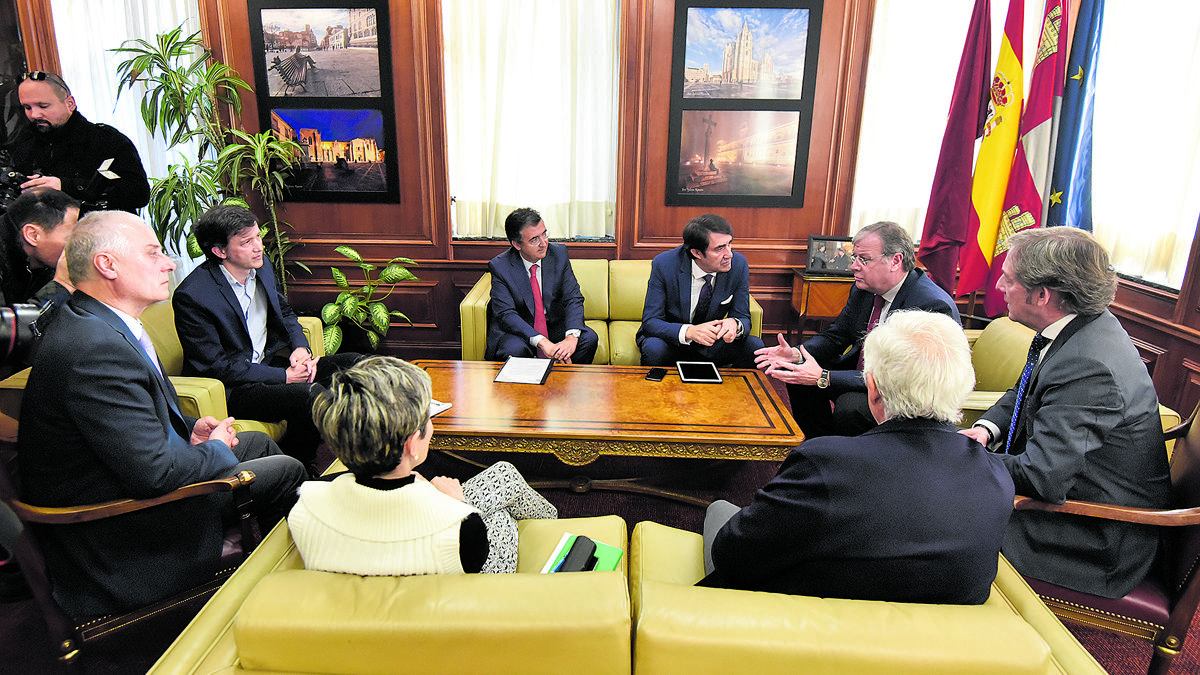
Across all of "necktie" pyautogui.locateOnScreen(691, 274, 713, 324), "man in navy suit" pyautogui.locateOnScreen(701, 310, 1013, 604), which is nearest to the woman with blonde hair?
"man in navy suit" pyautogui.locateOnScreen(701, 310, 1013, 604)

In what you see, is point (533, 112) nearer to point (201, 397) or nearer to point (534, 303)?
point (534, 303)

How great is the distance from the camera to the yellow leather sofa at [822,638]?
965 mm

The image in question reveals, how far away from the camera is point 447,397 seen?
2654 millimetres

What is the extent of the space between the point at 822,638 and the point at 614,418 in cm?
154

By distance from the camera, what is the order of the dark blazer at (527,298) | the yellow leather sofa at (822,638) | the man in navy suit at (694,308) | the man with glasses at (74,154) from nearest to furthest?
the yellow leather sofa at (822,638), the man with glasses at (74,154), the man in navy suit at (694,308), the dark blazer at (527,298)

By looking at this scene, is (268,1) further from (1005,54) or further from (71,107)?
(1005,54)

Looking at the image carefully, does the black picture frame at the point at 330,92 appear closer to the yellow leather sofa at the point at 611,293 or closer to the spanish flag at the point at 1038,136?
the yellow leather sofa at the point at 611,293

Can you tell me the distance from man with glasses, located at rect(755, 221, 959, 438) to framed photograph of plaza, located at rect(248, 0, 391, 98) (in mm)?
3314

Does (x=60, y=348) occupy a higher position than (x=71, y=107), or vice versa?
(x=71, y=107)

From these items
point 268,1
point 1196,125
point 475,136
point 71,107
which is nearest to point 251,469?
point 71,107

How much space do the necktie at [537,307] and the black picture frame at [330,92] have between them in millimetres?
1468

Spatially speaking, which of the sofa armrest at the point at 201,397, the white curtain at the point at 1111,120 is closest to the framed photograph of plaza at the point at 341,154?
the sofa armrest at the point at 201,397

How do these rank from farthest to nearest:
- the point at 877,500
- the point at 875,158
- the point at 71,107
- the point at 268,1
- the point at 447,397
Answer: the point at 875,158, the point at 268,1, the point at 71,107, the point at 447,397, the point at 877,500

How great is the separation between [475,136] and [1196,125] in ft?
13.5
